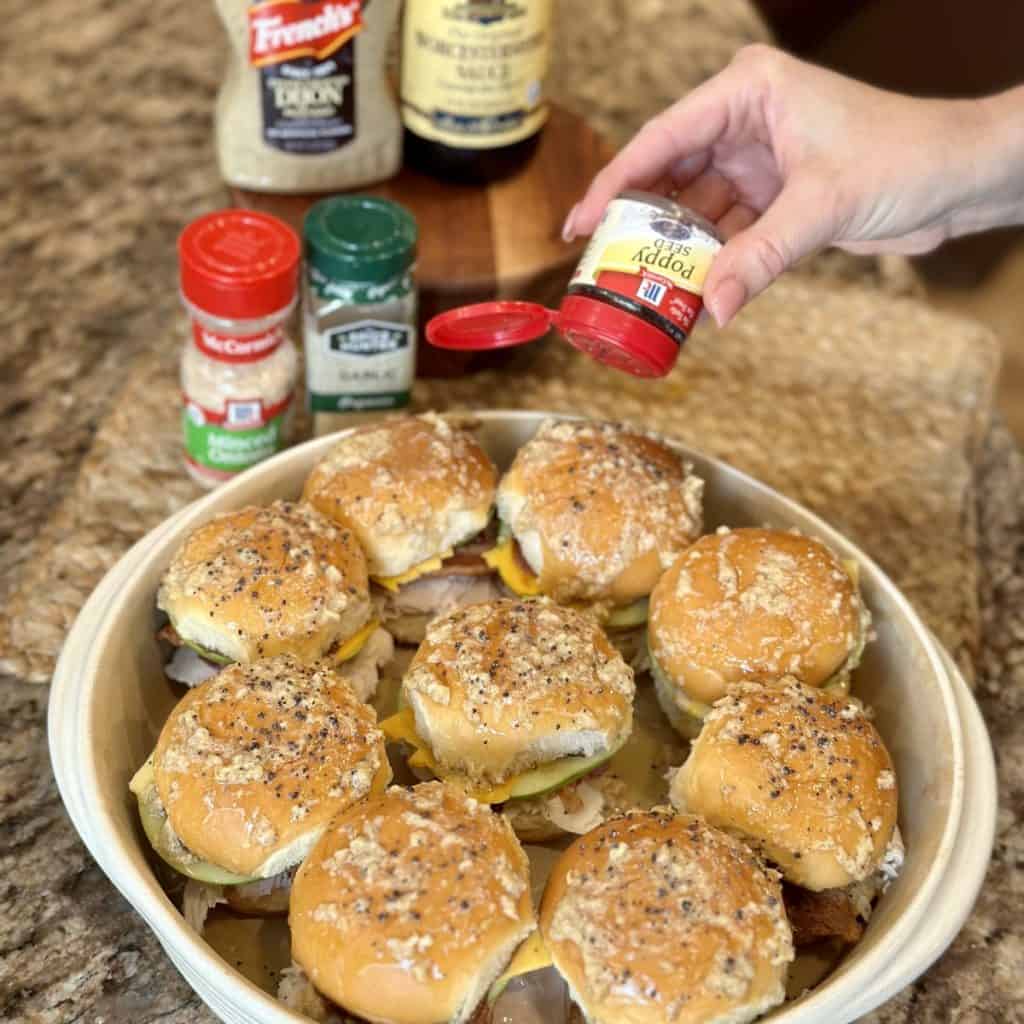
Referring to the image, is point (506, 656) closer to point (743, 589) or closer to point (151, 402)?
point (743, 589)

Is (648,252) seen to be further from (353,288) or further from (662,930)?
(662,930)

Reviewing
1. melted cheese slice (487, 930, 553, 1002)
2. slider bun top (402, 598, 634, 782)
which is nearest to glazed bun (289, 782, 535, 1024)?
melted cheese slice (487, 930, 553, 1002)

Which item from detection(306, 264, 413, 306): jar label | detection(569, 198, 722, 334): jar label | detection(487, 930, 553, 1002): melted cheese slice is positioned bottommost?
detection(487, 930, 553, 1002): melted cheese slice

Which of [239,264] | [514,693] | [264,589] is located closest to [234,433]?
[239,264]

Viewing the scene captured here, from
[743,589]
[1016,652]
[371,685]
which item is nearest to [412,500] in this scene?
[371,685]

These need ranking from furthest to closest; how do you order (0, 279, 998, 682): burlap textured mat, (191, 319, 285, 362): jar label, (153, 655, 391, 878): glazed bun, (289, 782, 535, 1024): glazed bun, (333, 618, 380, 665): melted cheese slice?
(0, 279, 998, 682): burlap textured mat < (191, 319, 285, 362): jar label < (333, 618, 380, 665): melted cheese slice < (153, 655, 391, 878): glazed bun < (289, 782, 535, 1024): glazed bun

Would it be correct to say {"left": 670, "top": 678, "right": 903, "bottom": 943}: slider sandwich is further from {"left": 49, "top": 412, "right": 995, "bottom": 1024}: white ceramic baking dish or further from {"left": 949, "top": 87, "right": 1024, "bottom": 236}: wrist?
{"left": 949, "top": 87, "right": 1024, "bottom": 236}: wrist
